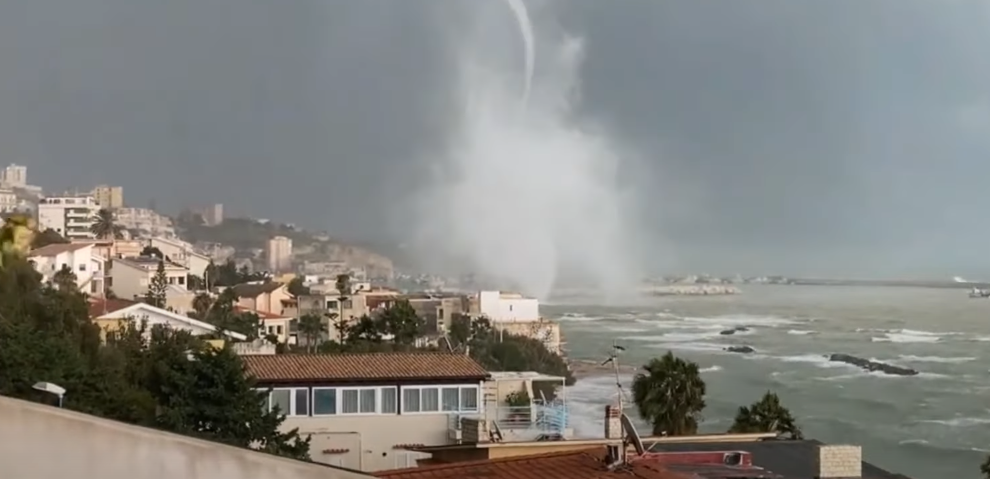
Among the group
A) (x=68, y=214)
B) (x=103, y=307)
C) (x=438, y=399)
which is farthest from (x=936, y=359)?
(x=68, y=214)

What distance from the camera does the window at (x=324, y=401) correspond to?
14.7m

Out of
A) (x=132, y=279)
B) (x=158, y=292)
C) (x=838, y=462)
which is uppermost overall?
(x=132, y=279)

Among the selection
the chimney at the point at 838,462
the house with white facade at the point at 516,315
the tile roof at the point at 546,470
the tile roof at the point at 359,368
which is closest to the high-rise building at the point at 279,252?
the house with white facade at the point at 516,315

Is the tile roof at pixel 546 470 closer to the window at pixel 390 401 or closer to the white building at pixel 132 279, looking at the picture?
the window at pixel 390 401

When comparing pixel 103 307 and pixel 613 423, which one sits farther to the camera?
pixel 103 307

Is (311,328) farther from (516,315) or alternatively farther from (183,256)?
(183,256)

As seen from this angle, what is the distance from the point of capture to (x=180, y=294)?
43.1 metres

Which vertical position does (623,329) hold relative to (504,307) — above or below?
below

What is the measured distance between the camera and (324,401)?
14.7m

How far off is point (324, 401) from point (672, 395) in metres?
4.97

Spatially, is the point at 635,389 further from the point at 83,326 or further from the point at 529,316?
the point at 529,316

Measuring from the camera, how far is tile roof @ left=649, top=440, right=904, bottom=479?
24.7 ft

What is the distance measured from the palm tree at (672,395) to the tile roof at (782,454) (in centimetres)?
692

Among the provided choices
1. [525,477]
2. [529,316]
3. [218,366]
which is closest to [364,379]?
[218,366]
